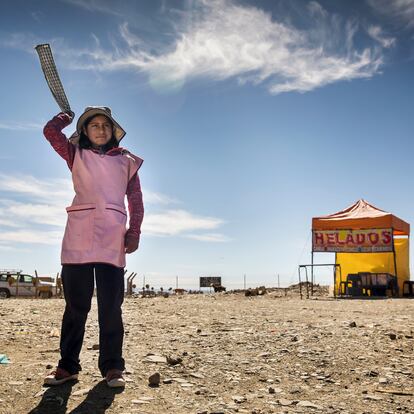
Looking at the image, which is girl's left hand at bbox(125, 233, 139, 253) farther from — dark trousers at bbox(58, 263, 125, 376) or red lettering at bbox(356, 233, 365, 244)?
red lettering at bbox(356, 233, 365, 244)

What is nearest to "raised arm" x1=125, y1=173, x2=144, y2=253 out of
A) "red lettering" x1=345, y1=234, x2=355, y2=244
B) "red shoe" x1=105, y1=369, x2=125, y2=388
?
"red shoe" x1=105, y1=369, x2=125, y2=388

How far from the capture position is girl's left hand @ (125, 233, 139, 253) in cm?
353

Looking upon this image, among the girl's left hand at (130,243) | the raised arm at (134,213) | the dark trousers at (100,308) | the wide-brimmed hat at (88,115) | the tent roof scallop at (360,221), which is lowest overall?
the dark trousers at (100,308)

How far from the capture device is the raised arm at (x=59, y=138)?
350cm

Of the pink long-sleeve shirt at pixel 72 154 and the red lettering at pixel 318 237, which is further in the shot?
the red lettering at pixel 318 237

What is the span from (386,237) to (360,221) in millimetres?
1146

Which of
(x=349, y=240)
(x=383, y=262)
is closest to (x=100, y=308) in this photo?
(x=349, y=240)

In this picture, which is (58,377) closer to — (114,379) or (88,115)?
(114,379)

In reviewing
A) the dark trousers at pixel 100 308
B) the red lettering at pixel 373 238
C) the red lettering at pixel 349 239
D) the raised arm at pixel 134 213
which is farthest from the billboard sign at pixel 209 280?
the dark trousers at pixel 100 308

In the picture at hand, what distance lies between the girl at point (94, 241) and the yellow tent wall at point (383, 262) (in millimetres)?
18163

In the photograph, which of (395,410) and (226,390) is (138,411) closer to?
(226,390)

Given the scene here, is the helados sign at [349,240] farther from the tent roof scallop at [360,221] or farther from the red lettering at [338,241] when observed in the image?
the tent roof scallop at [360,221]

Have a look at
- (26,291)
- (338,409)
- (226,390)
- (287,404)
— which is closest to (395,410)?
(338,409)

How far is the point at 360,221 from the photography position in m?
17.7
